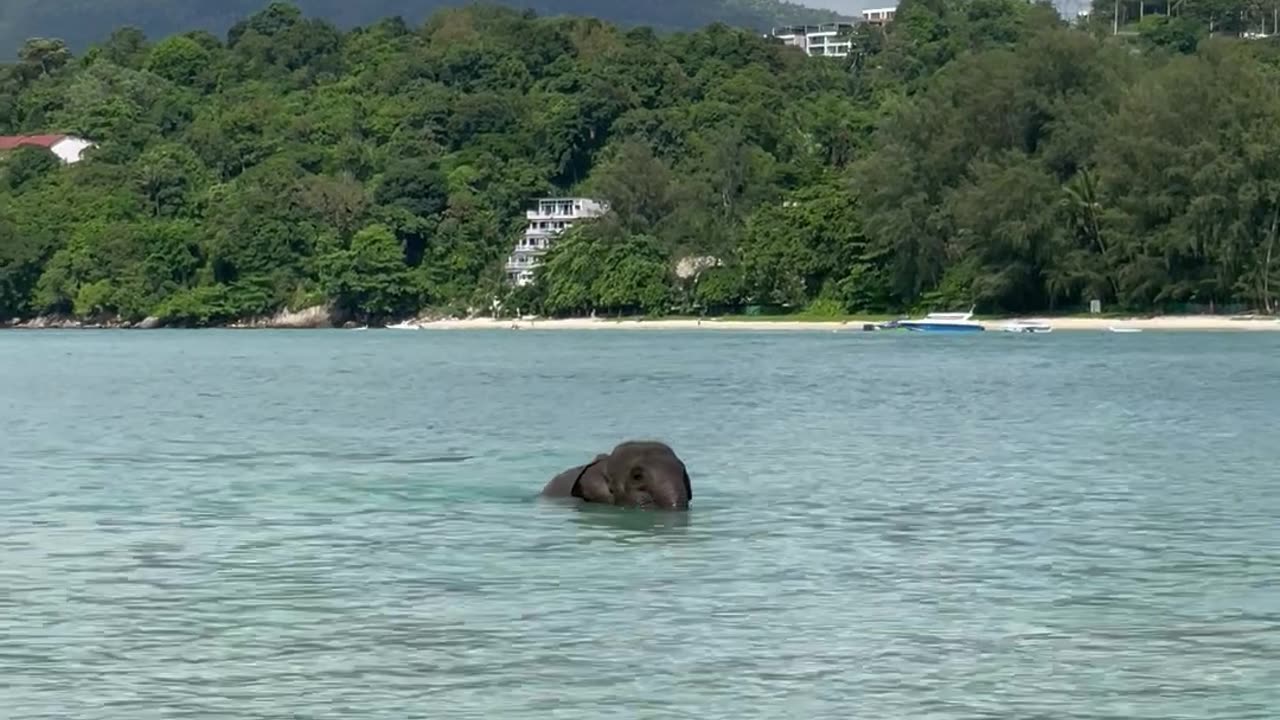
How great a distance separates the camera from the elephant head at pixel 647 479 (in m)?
25.9

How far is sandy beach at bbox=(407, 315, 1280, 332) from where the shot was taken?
11931 centimetres

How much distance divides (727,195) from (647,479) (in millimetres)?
135588

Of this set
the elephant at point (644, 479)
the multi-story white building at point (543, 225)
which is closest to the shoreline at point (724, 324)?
the multi-story white building at point (543, 225)

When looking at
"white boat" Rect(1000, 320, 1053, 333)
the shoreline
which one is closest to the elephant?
the shoreline

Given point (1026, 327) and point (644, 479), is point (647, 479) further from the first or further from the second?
point (1026, 327)

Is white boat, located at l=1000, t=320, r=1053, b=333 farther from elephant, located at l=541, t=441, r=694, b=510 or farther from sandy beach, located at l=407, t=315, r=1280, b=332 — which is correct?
elephant, located at l=541, t=441, r=694, b=510

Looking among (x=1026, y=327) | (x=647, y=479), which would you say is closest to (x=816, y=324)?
(x=1026, y=327)

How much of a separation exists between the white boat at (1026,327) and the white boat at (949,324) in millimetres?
1446

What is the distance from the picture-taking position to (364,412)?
5478 cm

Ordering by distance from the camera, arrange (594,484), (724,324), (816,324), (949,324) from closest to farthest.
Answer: (594,484), (949,324), (816,324), (724,324)

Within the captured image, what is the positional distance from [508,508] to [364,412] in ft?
87.2

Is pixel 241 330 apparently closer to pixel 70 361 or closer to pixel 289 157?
pixel 289 157

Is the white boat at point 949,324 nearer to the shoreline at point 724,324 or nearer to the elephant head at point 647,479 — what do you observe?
the shoreline at point 724,324

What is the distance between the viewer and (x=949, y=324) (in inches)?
5010
